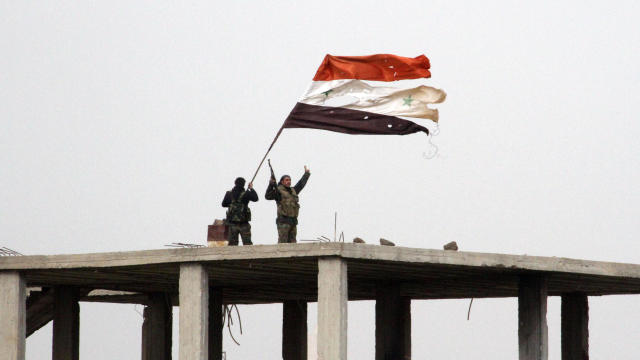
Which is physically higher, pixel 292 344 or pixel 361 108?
pixel 361 108

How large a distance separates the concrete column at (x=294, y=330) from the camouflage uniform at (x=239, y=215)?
1132 centimetres

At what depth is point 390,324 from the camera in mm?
31688

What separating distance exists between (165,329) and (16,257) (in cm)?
989

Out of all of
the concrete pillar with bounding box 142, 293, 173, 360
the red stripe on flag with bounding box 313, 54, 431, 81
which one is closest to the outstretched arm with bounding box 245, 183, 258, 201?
the red stripe on flag with bounding box 313, 54, 431, 81

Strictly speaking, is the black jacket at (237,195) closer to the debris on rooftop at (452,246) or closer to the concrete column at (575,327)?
the debris on rooftop at (452,246)

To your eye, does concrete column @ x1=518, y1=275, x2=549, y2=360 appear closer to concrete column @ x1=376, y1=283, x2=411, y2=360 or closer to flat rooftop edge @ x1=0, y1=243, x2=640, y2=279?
flat rooftop edge @ x1=0, y1=243, x2=640, y2=279

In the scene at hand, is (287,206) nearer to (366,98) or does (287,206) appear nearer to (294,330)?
(366,98)

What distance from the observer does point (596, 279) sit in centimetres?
3086

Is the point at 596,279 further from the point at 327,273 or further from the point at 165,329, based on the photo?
the point at 165,329

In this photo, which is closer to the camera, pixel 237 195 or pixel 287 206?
pixel 287 206

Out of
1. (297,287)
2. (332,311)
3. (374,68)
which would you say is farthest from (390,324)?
(332,311)

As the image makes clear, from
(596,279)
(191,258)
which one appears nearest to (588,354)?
(596,279)

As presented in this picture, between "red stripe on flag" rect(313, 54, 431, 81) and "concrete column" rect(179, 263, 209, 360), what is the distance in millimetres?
5289

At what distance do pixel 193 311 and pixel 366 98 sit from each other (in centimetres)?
607
